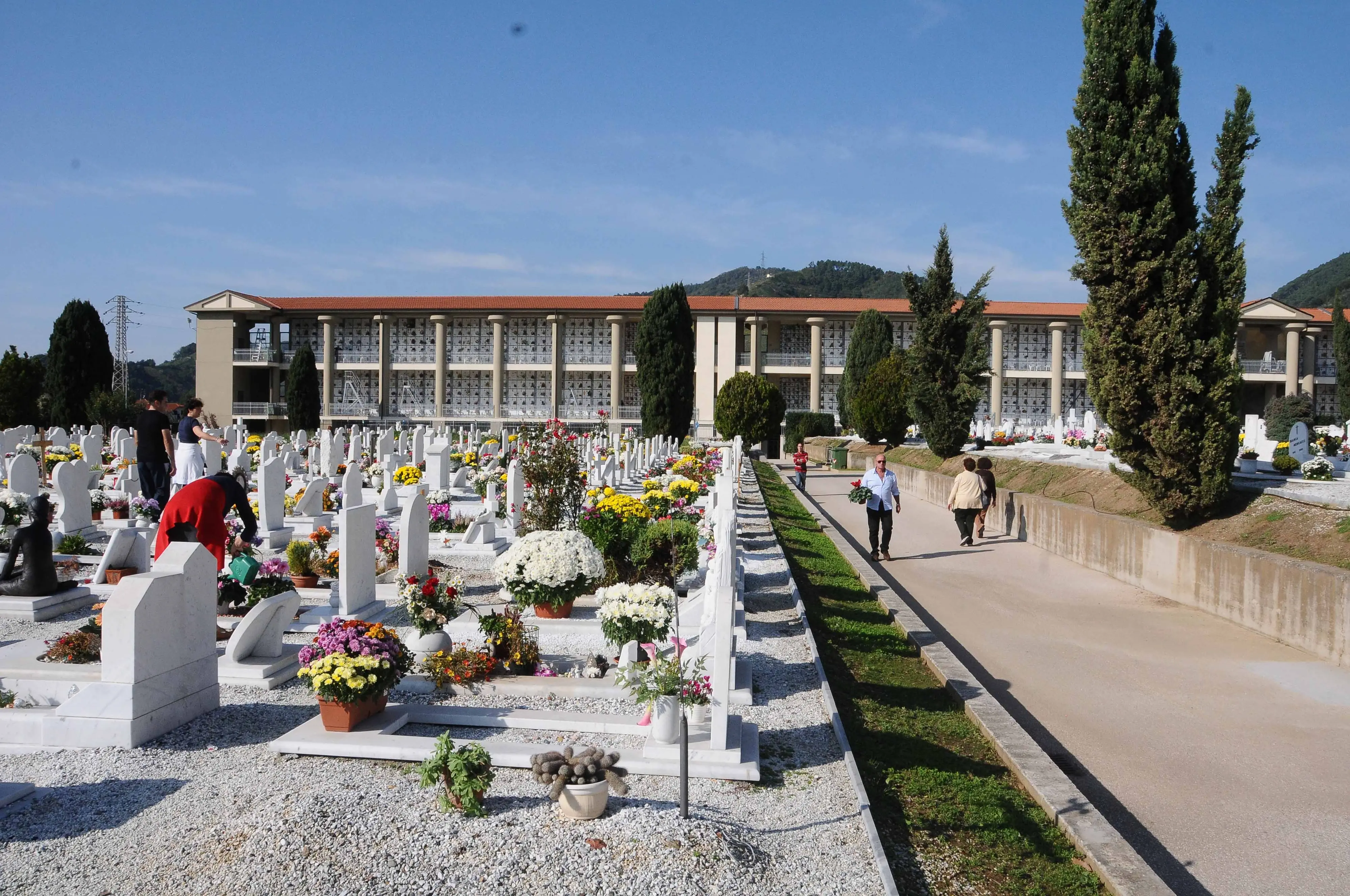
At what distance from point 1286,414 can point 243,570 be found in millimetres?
35968

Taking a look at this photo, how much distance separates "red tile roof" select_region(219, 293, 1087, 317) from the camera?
4475 cm

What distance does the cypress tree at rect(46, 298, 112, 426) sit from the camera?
3562 centimetres

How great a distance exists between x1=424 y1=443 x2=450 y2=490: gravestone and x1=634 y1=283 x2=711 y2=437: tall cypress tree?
1911 centimetres

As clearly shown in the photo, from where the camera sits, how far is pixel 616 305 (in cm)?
4484

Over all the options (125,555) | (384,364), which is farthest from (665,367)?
(125,555)

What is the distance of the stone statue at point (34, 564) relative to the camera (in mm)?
7676

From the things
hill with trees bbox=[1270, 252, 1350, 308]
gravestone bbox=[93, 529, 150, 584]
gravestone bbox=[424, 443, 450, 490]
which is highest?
hill with trees bbox=[1270, 252, 1350, 308]

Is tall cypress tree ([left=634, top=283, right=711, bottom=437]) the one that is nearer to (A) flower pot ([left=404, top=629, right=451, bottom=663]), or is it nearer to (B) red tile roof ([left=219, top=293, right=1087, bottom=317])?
(B) red tile roof ([left=219, top=293, right=1087, bottom=317])

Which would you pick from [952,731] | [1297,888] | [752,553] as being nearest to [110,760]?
[952,731]

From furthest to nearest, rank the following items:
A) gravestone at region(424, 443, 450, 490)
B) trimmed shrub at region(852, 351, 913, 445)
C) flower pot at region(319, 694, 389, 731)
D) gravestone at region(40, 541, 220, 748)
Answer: trimmed shrub at region(852, 351, 913, 445), gravestone at region(424, 443, 450, 490), flower pot at region(319, 694, 389, 731), gravestone at region(40, 541, 220, 748)

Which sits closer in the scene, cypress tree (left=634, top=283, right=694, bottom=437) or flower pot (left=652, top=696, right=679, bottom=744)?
flower pot (left=652, top=696, right=679, bottom=744)

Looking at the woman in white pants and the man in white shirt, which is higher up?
the woman in white pants

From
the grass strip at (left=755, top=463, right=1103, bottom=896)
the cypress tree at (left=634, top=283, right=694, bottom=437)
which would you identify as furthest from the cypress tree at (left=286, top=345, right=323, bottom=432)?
the grass strip at (left=755, top=463, right=1103, bottom=896)

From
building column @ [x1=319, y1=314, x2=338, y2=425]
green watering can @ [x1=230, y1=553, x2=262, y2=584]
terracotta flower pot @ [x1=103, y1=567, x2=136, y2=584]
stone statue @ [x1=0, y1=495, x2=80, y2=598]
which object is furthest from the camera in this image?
building column @ [x1=319, y1=314, x2=338, y2=425]
